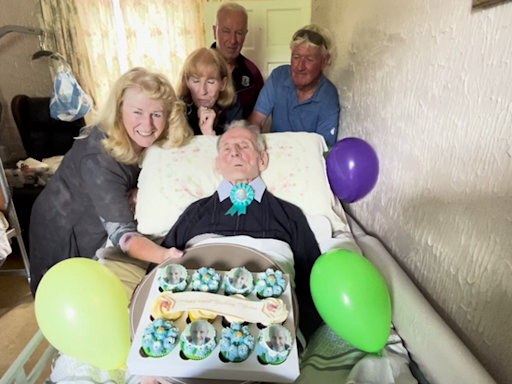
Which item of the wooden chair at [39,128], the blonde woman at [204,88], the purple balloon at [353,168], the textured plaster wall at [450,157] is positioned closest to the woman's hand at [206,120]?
the blonde woman at [204,88]

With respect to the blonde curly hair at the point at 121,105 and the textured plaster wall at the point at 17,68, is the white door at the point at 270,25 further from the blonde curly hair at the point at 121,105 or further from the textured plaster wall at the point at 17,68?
the blonde curly hair at the point at 121,105

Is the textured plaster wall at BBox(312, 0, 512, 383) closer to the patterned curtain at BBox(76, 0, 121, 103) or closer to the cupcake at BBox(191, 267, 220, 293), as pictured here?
the cupcake at BBox(191, 267, 220, 293)

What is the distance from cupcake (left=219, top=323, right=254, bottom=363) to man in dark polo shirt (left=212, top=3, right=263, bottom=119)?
1.83m

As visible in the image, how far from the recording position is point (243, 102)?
8.07 feet

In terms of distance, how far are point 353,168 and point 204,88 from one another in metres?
0.83

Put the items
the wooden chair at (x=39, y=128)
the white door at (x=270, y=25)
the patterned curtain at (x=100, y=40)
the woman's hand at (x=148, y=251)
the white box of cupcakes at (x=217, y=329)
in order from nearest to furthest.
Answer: the white box of cupcakes at (x=217, y=329)
the woman's hand at (x=148, y=251)
the wooden chair at (x=39, y=128)
the white door at (x=270, y=25)
the patterned curtain at (x=100, y=40)

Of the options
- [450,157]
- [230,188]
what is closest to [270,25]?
[230,188]

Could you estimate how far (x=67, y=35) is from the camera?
3.26 metres

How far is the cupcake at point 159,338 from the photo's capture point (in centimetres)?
80

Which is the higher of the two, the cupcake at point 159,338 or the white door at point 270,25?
the white door at point 270,25

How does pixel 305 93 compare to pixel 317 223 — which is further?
pixel 305 93

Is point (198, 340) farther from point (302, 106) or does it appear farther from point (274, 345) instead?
point (302, 106)

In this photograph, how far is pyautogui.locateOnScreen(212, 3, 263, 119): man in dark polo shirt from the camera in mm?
2141

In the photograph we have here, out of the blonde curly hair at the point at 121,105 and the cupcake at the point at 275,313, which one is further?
the blonde curly hair at the point at 121,105
